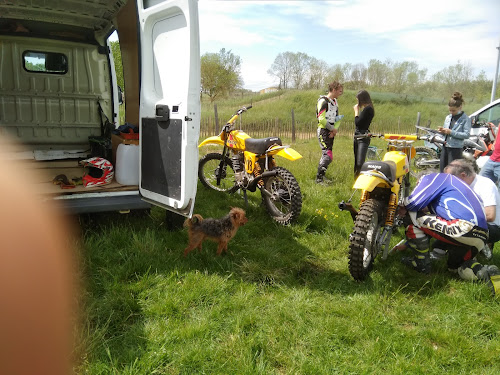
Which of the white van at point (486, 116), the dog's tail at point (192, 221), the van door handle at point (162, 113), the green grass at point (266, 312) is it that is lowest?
the green grass at point (266, 312)

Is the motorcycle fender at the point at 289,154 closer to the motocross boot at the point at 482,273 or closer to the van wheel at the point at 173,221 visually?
the van wheel at the point at 173,221

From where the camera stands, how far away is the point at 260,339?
2.56 meters

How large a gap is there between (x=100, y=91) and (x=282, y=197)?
11.6 feet

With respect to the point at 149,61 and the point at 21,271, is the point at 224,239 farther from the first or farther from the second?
the point at 21,271

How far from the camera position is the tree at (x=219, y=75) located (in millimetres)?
34938

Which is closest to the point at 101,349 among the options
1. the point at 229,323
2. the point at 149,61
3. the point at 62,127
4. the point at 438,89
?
the point at 229,323

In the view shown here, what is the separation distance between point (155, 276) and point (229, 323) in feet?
2.96

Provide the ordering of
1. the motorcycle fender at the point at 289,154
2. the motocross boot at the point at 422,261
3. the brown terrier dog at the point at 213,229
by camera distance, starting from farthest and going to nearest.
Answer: the motorcycle fender at the point at 289,154, the brown terrier dog at the point at 213,229, the motocross boot at the point at 422,261

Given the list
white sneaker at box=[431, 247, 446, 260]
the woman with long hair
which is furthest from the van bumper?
the woman with long hair

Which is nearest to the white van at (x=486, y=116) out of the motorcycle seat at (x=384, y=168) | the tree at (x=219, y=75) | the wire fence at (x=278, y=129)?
the motorcycle seat at (x=384, y=168)

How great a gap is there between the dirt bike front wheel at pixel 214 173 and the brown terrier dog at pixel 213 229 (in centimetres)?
201

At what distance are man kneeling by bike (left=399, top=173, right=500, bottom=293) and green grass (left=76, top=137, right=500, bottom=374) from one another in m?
0.17

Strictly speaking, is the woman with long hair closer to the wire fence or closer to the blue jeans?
the blue jeans

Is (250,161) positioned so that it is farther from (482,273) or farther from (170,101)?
(482,273)
